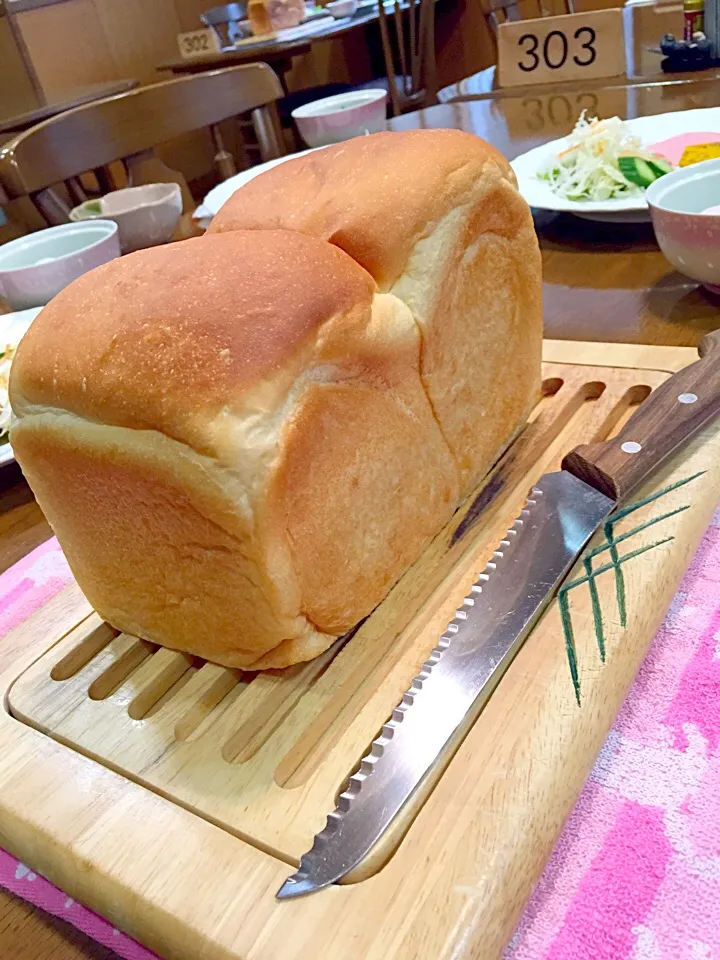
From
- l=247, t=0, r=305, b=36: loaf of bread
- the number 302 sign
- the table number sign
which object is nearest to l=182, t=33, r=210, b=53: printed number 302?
the table number sign

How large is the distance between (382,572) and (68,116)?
1.57 m

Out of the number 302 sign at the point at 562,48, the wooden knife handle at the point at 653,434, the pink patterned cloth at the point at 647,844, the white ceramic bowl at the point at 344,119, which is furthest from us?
the number 302 sign at the point at 562,48

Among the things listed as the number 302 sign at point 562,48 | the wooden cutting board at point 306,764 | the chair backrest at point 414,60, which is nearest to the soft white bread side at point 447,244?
the wooden cutting board at point 306,764

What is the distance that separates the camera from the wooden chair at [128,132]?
1711mm

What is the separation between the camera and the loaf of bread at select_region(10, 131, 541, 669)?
566 mm

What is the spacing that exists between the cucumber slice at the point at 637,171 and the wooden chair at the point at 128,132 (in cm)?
110

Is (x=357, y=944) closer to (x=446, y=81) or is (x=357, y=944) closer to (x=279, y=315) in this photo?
(x=279, y=315)

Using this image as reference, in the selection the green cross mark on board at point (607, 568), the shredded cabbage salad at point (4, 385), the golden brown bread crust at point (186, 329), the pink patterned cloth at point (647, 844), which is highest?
the golden brown bread crust at point (186, 329)


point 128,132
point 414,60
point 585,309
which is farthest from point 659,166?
point 414,60

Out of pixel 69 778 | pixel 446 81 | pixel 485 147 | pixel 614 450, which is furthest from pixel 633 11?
pixel 446 81

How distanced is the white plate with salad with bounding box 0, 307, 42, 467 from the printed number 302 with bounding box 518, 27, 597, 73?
1387 millimetres

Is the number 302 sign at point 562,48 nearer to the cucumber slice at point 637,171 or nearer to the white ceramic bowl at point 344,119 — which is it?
the white ceramic bowl at point 344,119

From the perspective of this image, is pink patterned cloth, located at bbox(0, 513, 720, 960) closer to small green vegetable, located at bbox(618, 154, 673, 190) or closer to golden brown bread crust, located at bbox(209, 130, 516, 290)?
golden brown bread crust, located at bbox(209, 130, 516, 290)

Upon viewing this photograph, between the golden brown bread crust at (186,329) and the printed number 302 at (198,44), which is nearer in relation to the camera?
the golden brown bread crust at (186,329)
